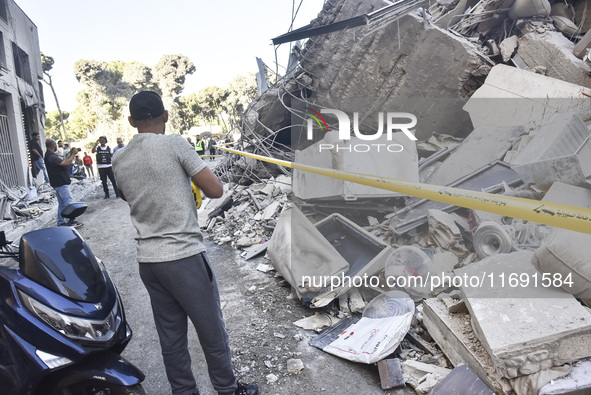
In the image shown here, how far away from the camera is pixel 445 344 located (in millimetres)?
2248

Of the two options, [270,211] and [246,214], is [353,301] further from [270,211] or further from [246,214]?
[246,214]

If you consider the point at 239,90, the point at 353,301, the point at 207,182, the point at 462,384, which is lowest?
the point at 353,301

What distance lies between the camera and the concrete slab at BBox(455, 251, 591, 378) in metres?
1.76

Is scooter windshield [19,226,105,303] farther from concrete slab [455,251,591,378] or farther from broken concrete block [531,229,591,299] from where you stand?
broken concrete block [531,229,591,299]

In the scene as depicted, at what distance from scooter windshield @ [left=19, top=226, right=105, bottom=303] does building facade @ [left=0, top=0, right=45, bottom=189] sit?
8.61 meters

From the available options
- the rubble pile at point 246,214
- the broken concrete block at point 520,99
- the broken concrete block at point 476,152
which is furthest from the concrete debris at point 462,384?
the broken concrete block at point 520,99

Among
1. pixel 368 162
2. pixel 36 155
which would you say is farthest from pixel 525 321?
pixel 36 155

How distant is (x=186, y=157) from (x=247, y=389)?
4.58 ft

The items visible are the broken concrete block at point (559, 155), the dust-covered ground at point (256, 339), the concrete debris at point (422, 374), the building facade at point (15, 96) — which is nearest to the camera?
the concrete debris at point (422, 374)

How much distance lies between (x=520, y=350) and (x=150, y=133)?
2115 millimetres

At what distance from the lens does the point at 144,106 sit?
68.9 inches

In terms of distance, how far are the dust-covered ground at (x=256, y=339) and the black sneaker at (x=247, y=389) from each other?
11cm

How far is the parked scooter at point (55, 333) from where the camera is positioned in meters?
1.53

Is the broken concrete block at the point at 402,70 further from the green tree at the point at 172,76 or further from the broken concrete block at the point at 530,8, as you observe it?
the green tree at the point at 172,76
